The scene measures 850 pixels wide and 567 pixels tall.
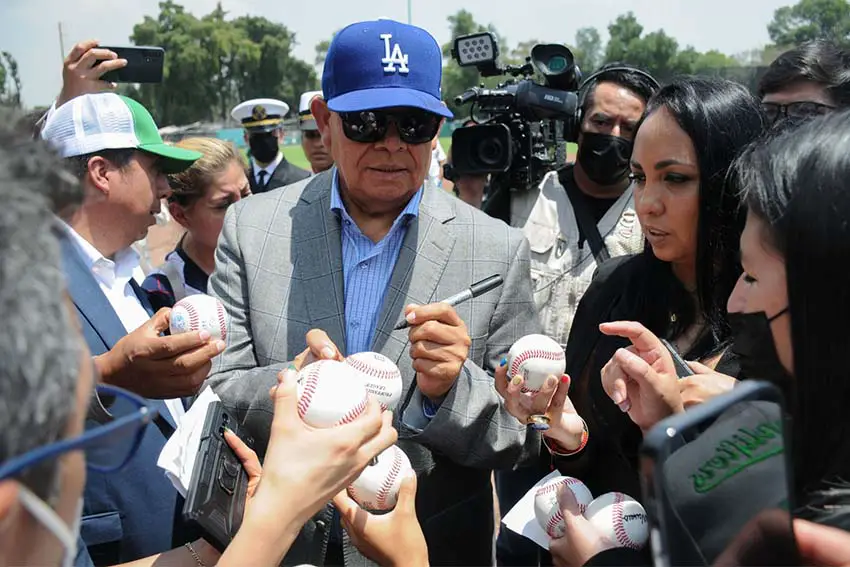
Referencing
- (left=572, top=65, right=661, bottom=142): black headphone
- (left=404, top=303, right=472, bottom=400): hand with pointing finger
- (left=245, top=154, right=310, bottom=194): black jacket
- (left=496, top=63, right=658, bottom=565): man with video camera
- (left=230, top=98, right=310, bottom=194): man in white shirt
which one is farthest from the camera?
(left=230, top=98, right=310, bottom=194): man in white shirt

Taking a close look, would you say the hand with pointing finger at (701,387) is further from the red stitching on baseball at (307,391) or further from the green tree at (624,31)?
the green tree at (624,31)

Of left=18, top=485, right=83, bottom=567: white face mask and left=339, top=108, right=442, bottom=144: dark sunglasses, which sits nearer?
left=18, top=485, right=83, bottom=567: white face mask

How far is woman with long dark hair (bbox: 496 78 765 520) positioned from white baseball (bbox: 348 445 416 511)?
0.46 meters

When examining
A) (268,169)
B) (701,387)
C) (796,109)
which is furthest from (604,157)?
(268,169)

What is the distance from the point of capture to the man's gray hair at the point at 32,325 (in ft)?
2.70

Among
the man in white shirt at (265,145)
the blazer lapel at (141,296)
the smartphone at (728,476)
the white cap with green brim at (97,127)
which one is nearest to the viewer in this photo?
the smartphone at (728,476)

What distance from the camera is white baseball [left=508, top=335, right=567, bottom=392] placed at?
2.06 m

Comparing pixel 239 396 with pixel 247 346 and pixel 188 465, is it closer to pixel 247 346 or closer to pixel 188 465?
pixel 247 346

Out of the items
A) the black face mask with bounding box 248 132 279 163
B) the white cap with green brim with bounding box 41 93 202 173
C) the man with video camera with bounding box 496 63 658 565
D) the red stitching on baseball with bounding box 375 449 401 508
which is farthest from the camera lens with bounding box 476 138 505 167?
the black face mask with bounding box 248 132 279 163

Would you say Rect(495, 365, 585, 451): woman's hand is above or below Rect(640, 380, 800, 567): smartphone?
below

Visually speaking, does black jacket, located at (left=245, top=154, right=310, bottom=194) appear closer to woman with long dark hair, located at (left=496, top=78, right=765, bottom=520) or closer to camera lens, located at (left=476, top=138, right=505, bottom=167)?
camera lens, located at (left=476, top=138, right=505, bottom=167)

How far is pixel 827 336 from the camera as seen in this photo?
4.15ft

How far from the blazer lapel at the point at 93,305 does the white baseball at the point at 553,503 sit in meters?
1.51

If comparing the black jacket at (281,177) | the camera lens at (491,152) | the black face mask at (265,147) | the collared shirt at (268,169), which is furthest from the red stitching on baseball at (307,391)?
the black face mask at (265,147)
